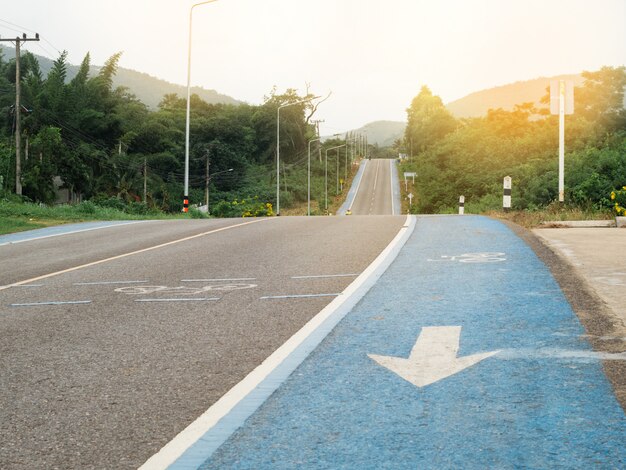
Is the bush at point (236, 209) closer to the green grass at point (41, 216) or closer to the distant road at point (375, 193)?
the distant road at point (375, 193)

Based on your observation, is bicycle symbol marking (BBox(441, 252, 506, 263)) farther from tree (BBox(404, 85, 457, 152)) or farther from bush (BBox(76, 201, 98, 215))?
tree (BBox(404, 85, 457, 152))

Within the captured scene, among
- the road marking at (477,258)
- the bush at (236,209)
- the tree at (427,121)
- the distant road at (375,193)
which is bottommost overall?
the road marking at (477,258)

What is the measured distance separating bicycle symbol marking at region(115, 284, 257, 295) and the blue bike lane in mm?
2014

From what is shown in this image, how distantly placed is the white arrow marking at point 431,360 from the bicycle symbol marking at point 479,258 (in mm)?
4540

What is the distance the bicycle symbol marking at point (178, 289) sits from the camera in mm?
8703

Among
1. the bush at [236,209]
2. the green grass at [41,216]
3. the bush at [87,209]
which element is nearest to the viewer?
the green grass at [41,216]

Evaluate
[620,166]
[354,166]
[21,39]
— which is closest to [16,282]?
[620,166]

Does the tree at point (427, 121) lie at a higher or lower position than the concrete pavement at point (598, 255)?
higher

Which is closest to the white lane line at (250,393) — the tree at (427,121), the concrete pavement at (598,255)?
the concrete pavement at (598,255)

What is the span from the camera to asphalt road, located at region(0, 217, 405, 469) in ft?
12.9

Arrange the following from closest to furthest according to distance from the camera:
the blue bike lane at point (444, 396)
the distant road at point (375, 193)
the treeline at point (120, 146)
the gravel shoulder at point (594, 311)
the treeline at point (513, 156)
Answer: the blue bike lane at point (444, 396) < the gravel shoulder at point (594, 311) < the treeline at point (513, 156) < the treeline at point (120, 146) < the distant road at point (375, 193)

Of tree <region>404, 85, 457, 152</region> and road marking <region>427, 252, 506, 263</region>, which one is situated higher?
tree <region>404, 85, 457, 152</region>

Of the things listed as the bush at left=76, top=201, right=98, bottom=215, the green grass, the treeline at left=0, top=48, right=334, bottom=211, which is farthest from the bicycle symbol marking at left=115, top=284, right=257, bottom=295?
the treeline at left=0, top=48, right=334, bottom=211

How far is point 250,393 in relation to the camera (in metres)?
4.41
